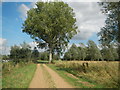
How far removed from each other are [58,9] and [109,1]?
972 inches

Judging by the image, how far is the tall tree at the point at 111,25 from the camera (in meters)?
13.6

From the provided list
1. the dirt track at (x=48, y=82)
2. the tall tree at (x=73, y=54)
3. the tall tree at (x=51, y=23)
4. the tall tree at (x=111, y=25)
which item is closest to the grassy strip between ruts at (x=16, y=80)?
the dirt track at (x=48, y=82)

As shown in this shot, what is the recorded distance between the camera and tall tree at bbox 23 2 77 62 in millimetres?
37625

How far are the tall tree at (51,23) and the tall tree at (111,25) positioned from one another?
22052 millimetres

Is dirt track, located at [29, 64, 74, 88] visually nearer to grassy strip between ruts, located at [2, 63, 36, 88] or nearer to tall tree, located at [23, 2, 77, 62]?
grassy strip between ruts, located at [2, 63, 36, 88]

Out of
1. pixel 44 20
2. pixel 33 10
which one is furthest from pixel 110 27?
pixel 33 10

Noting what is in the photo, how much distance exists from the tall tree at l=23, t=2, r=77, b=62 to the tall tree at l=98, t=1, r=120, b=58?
72.3 ft

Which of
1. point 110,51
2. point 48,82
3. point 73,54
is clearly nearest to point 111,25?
point 48,82

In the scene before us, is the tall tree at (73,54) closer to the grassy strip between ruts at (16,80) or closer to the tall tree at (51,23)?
the tall tree at (51,23)

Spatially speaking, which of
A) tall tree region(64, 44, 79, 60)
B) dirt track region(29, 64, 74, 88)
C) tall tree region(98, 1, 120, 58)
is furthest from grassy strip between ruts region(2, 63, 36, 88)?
tall tree region(64, 44, 79, 60)

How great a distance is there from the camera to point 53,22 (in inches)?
1531

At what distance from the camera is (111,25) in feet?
47.9

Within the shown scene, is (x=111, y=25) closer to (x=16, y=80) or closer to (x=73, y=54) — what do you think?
(x=16, y=80)

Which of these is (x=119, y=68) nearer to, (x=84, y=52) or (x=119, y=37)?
(x=119, y=37)
